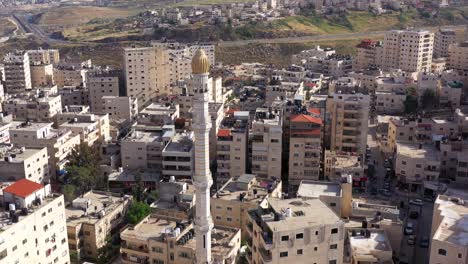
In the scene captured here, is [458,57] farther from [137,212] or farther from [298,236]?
[298,236]

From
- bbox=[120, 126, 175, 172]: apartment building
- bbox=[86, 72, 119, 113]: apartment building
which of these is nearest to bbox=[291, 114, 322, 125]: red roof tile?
bbox=[120, 126, 175, 172]: apartment building

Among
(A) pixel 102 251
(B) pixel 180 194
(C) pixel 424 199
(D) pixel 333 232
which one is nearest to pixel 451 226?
(D) pixel 333 232

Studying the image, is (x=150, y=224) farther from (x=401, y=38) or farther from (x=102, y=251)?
(x=401, y=38)

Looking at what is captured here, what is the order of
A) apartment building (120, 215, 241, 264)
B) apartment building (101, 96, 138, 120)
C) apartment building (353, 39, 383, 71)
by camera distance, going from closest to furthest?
1. apartment building (120, 215, 241, 264)
2. apartment building (101, 96, 138, 120)
3. apartment building (353, 39, 383, 71)

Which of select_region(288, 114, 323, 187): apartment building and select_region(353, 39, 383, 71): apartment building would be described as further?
select_region(353, 39, 383, 71): apartment building

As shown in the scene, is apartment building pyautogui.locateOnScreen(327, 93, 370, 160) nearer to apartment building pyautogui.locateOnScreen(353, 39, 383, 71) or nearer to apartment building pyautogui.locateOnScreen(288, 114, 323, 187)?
apartment building pyautogui.locateOnScreen(288, 114, 323, 187)

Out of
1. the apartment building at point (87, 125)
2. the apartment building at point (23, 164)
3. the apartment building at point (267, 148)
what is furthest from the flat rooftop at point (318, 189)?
the apartment building at point (87, 125)

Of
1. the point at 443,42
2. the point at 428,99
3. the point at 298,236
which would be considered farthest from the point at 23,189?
the point at 443,42
